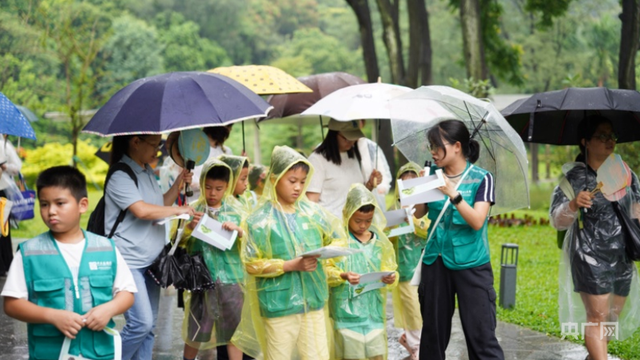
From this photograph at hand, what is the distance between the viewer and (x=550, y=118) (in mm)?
6512

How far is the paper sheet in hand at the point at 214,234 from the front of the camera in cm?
586

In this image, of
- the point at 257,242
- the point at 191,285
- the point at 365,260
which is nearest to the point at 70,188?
the point at 257,242

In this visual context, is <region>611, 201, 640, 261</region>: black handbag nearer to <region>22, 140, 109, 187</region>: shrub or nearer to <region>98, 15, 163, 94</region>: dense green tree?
<region>22, 140, 109, 187</region>: shrub

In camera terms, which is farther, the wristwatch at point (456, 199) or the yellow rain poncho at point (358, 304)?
the yellow rain poncho at point (358, 304)

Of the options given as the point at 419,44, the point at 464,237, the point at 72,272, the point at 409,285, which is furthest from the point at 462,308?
the point at 419,44

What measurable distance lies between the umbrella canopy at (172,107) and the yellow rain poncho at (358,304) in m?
1.06

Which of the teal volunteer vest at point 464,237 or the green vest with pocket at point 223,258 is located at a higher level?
the teal volunteer vest at point 464,237

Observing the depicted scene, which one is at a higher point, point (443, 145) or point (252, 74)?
point (252, 74)

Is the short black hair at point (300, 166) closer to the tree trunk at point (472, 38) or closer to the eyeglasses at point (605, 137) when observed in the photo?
the eyeglasses at point (605, 137)

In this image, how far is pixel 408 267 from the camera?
22.9 ft

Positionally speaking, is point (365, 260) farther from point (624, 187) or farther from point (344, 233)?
point (624, 187)

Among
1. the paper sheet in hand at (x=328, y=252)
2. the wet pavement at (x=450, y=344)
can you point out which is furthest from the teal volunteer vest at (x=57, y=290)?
the wet pavement at (x=450, y=344)

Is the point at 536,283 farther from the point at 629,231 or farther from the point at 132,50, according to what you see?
the point at 132,50

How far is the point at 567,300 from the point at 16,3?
2146 cm
